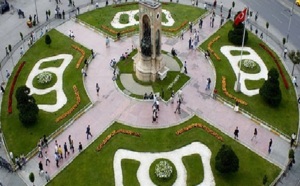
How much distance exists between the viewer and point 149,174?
181 ft

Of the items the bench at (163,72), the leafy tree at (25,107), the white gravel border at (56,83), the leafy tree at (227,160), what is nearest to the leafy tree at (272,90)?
the leafy tree at (227,160)

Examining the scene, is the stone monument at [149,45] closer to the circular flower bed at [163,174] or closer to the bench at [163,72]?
the bench at [163,72]

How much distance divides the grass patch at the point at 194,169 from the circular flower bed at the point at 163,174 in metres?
1.82

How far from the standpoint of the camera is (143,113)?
64.6 meters

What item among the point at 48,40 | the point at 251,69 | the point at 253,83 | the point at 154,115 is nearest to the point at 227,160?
the point at 154,115

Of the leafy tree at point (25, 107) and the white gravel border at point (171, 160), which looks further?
the leafy tree at point (25, 107)

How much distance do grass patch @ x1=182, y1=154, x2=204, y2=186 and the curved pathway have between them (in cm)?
693

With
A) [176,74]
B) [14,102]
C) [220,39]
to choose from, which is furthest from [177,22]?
[14,102]

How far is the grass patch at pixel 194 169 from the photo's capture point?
5431 centimetres

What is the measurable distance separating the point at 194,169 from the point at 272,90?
17286 mm

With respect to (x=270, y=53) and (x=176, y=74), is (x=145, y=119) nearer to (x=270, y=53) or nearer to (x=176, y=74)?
(x=176, y=74)

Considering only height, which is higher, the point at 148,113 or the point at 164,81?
the point at 164,81

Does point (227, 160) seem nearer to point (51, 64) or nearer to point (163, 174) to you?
point (163, 174)

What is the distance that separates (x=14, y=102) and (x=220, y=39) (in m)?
37.6
